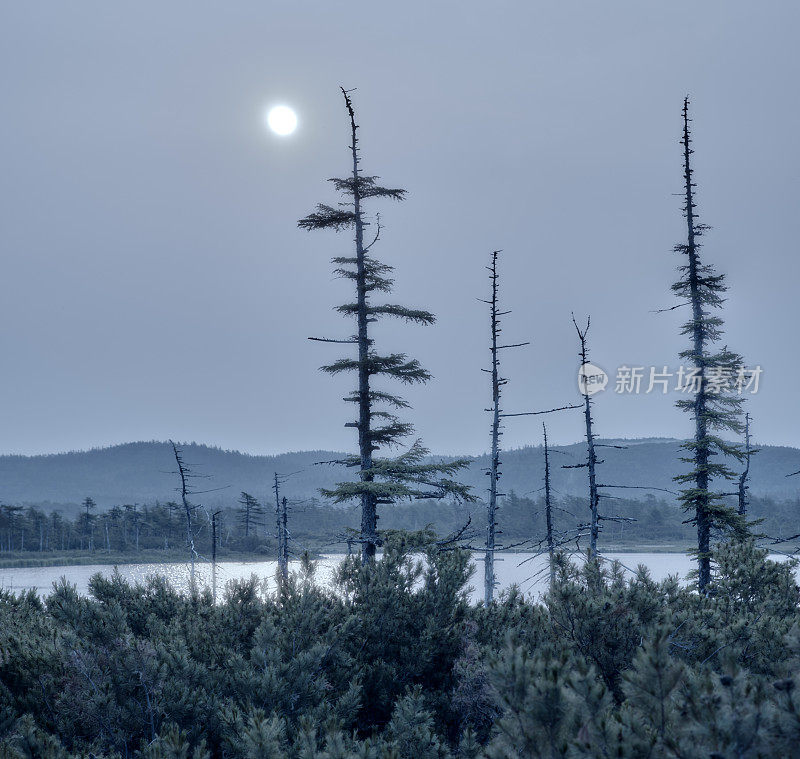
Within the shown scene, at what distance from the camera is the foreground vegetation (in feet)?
10.8

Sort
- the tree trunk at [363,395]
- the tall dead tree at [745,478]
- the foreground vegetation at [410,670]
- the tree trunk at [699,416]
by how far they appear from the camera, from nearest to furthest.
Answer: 1. the foreground vegetation at [410,670]
2. the tree trunk at [363,395]
3. the tree trunk at [699,416]
4. the tall dead tree at [745,478]

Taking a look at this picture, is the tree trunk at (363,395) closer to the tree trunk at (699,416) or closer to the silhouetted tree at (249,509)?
the tree trunk at (699,416)

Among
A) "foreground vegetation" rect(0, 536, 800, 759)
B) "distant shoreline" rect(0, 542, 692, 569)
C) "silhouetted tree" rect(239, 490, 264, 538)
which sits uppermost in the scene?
"foreground vegetation" rect(0, 536, 800, 759)

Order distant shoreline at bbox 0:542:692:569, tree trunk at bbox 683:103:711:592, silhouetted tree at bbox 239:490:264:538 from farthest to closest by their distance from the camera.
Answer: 1. distant shoreline at bbox 0:542:692:569
2. silhouetted tree at bbox 239:490:264:538
3. tree trunk at bbox 683:103:711:592

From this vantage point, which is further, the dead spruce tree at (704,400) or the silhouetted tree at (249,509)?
the silhouetted tree at (249,509)

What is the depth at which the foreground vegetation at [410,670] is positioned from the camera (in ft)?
10.8

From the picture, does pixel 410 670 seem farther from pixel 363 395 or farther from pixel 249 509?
pixel 249 509

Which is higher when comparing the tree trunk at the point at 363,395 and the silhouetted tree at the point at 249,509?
the tree trunk at the point at 363,395

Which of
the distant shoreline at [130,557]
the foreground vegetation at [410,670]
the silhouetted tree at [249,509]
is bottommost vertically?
the distant shoreline at [130,557]

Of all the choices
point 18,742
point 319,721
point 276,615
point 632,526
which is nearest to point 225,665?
point 276,615

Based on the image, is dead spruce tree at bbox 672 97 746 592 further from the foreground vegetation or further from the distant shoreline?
the distant shoreline

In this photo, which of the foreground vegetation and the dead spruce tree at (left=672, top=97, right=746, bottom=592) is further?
the dead spruce tree at (left=672, top=97, right=746, bottom=592)

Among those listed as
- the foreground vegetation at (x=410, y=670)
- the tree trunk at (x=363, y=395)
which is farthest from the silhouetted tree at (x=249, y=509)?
the foreground vegetation at (x=410, y=670)

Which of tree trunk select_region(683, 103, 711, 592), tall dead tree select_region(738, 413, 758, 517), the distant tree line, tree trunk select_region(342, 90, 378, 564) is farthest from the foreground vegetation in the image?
the distant tree line
